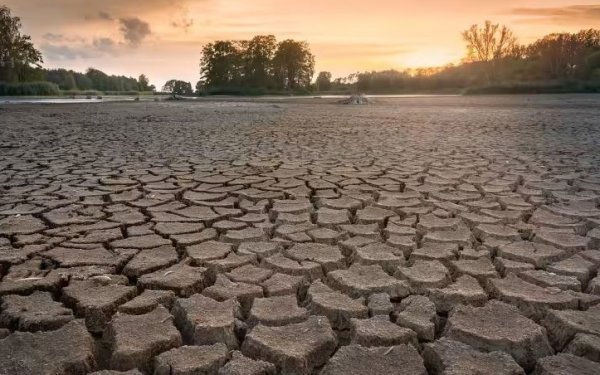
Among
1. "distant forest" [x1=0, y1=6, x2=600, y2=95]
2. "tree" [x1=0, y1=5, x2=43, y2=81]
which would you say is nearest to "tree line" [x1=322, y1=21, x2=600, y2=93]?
"distant forest" [x1=0, y1=6, x2=600, y2=95]

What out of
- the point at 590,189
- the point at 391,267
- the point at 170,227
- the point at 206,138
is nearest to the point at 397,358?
the point at 391,267

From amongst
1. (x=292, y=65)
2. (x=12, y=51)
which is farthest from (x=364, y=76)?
(x=12, y=51)

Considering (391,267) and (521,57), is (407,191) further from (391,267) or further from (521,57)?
(521,57)

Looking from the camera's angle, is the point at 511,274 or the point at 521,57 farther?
the point at 521,57

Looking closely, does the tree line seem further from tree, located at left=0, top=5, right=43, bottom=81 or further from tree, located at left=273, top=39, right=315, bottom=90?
tree, located at left=0, top=5, right=43, bottom=81

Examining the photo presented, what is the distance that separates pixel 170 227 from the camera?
2666 mm

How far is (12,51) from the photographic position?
41.5m

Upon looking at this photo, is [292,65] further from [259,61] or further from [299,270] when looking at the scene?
[299,270]

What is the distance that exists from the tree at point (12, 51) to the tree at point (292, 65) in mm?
24511

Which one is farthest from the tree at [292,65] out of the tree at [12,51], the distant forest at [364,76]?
the tree at [12,51]

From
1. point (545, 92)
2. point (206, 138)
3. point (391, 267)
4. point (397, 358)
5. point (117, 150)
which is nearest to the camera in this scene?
point (397, 358)

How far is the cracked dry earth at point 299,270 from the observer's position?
1.45 m

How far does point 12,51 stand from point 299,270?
157 feet

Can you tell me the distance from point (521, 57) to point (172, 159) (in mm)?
53384
